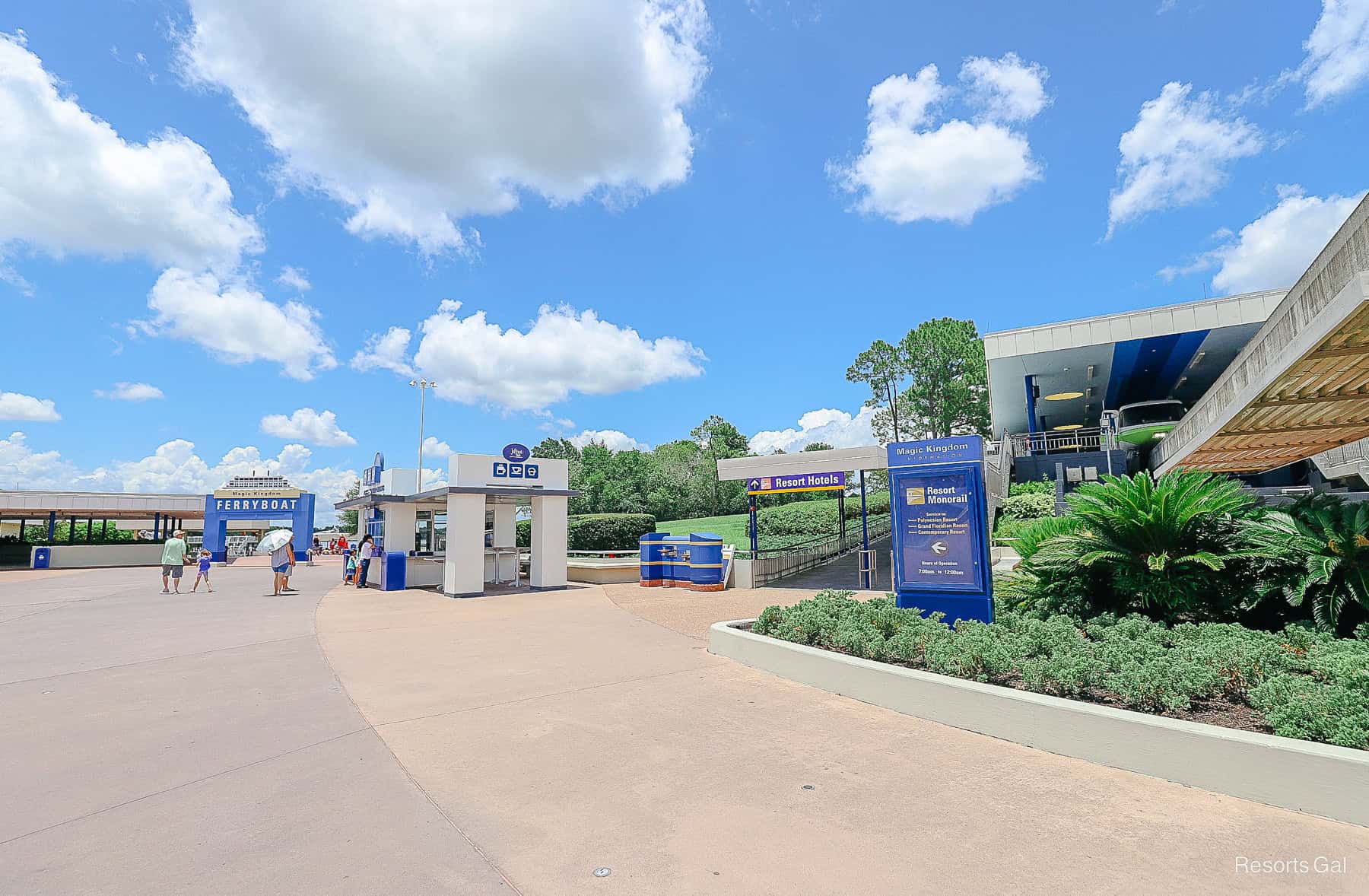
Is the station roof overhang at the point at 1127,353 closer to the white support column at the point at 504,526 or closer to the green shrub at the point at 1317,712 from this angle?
the white support column at the point at 504,526

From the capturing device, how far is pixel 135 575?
25844mm

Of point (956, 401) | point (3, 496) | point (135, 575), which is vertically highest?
point (956, 401)

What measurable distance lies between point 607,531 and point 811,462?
15.7 meters

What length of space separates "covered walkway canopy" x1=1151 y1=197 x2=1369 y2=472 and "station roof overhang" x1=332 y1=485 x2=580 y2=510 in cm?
1400

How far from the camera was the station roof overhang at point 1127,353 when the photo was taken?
24.2 m

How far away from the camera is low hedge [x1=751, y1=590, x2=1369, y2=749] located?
177 inches

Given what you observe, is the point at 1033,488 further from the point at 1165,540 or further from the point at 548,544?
the point at 1165,540

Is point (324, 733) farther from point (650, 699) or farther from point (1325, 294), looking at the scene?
point (1325, 294)

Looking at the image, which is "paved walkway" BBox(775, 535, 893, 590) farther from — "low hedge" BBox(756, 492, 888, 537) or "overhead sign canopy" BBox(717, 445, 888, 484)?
"low hedge" BBox(756, 492, 888, 537)

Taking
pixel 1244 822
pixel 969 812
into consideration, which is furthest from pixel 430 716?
pixel 1244 822

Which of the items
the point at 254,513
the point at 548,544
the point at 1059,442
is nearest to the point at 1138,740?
the point at 548,544

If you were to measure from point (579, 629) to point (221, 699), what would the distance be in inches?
213

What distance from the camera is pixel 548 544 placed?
19016 millimetres

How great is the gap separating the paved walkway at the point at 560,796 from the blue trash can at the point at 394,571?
11373mm
